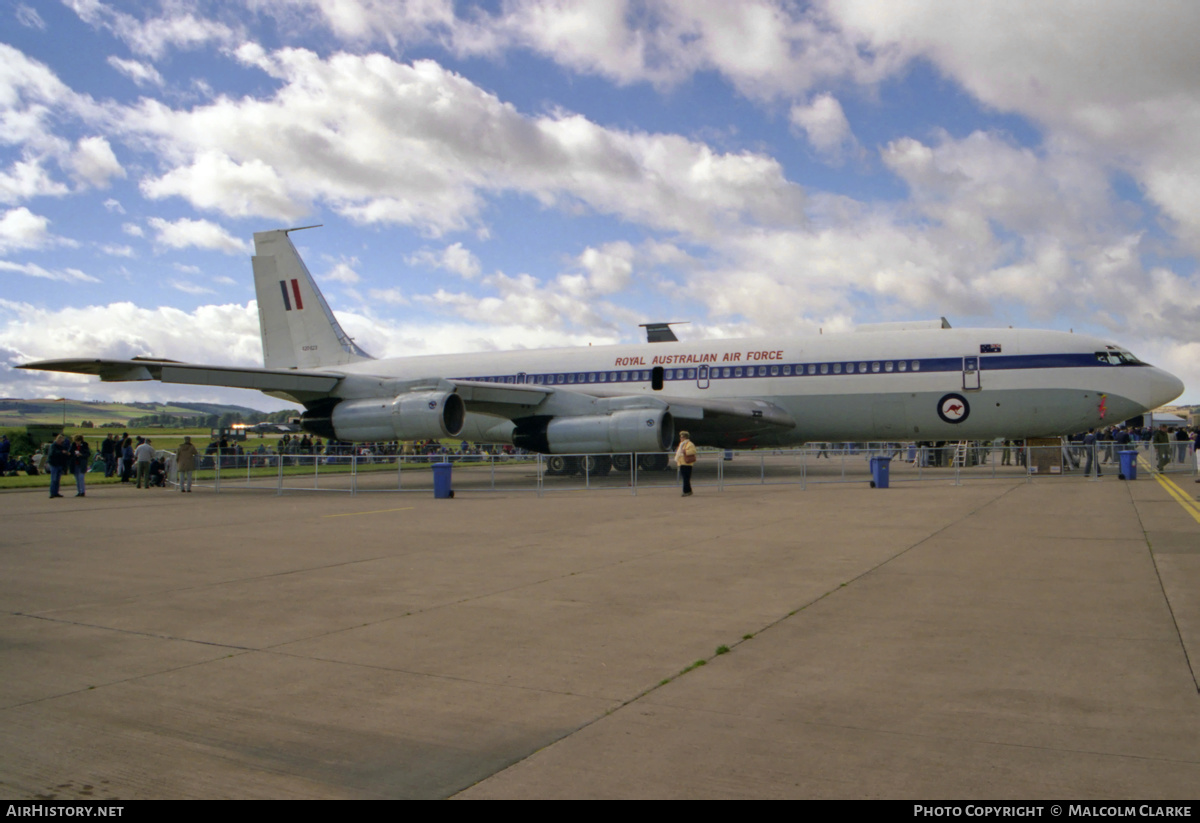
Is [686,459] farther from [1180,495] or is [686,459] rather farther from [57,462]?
[57,462]

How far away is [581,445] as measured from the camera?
837 inches

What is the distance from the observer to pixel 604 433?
20875 millimetres

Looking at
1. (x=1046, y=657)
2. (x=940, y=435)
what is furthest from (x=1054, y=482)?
(x=1046, y=657)

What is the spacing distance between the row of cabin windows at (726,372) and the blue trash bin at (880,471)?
144 inches

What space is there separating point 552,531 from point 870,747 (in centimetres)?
824

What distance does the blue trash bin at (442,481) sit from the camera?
1778cm

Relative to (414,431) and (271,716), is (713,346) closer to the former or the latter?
(414,431)

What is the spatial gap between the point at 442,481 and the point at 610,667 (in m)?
13.5

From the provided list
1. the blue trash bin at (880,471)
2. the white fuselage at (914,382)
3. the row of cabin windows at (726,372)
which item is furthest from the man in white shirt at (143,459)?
the blue trash bin at (880,471)

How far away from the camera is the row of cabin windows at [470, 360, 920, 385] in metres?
21.2

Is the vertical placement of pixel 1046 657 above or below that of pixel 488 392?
below

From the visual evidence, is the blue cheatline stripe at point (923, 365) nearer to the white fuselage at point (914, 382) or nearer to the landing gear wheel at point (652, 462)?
the white fuselage at point (914, 382)

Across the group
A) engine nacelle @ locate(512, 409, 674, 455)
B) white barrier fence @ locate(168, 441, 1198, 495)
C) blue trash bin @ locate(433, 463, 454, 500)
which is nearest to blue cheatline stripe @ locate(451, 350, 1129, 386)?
white barrier fence @ locate(168, 441, 1198, 495)

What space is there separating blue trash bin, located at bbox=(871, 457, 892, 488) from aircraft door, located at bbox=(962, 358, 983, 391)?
3854mm
